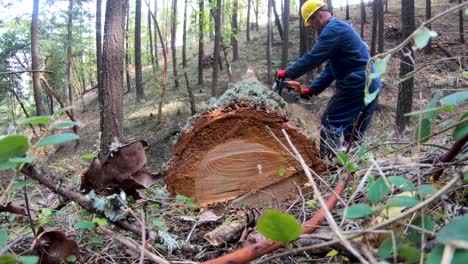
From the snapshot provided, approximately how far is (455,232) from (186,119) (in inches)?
458

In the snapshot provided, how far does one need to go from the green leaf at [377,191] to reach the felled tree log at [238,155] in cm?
162

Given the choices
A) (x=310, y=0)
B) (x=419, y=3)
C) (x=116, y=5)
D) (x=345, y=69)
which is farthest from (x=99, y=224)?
(x=419, y=3)

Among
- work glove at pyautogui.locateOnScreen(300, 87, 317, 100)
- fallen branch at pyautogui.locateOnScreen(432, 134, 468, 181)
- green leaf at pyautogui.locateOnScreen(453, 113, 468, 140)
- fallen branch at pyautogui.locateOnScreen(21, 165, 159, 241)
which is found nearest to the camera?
green leaf at pyautogui.locateOnScreen(453, 113, 468, 140)

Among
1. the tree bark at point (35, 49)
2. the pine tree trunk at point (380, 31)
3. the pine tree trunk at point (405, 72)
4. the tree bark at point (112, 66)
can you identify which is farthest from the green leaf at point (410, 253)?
the tree bark at point (35, 49)

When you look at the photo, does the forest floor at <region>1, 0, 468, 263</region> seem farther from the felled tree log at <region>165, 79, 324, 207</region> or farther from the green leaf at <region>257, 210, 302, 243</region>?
the green leaf at <region>257, 210, 302, 243</region>

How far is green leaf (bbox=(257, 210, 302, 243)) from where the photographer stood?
2.40ft

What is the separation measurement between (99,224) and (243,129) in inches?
55.5

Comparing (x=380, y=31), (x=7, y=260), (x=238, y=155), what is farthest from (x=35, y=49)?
(x=7, y=260)

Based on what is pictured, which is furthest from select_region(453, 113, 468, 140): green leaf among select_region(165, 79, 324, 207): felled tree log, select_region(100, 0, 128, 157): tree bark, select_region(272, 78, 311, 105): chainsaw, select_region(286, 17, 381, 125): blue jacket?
select_region(100, 0, 128, 157): tree bark

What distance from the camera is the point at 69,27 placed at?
885 inches

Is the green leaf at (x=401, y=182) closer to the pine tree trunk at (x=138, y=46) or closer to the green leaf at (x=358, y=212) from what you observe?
the green leaf at (x=358, y=212)

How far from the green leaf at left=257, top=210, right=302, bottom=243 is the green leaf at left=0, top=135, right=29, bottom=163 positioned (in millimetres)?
547

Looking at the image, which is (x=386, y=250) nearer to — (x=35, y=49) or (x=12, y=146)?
(x=12, y=146)

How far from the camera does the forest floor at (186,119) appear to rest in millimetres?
1392
